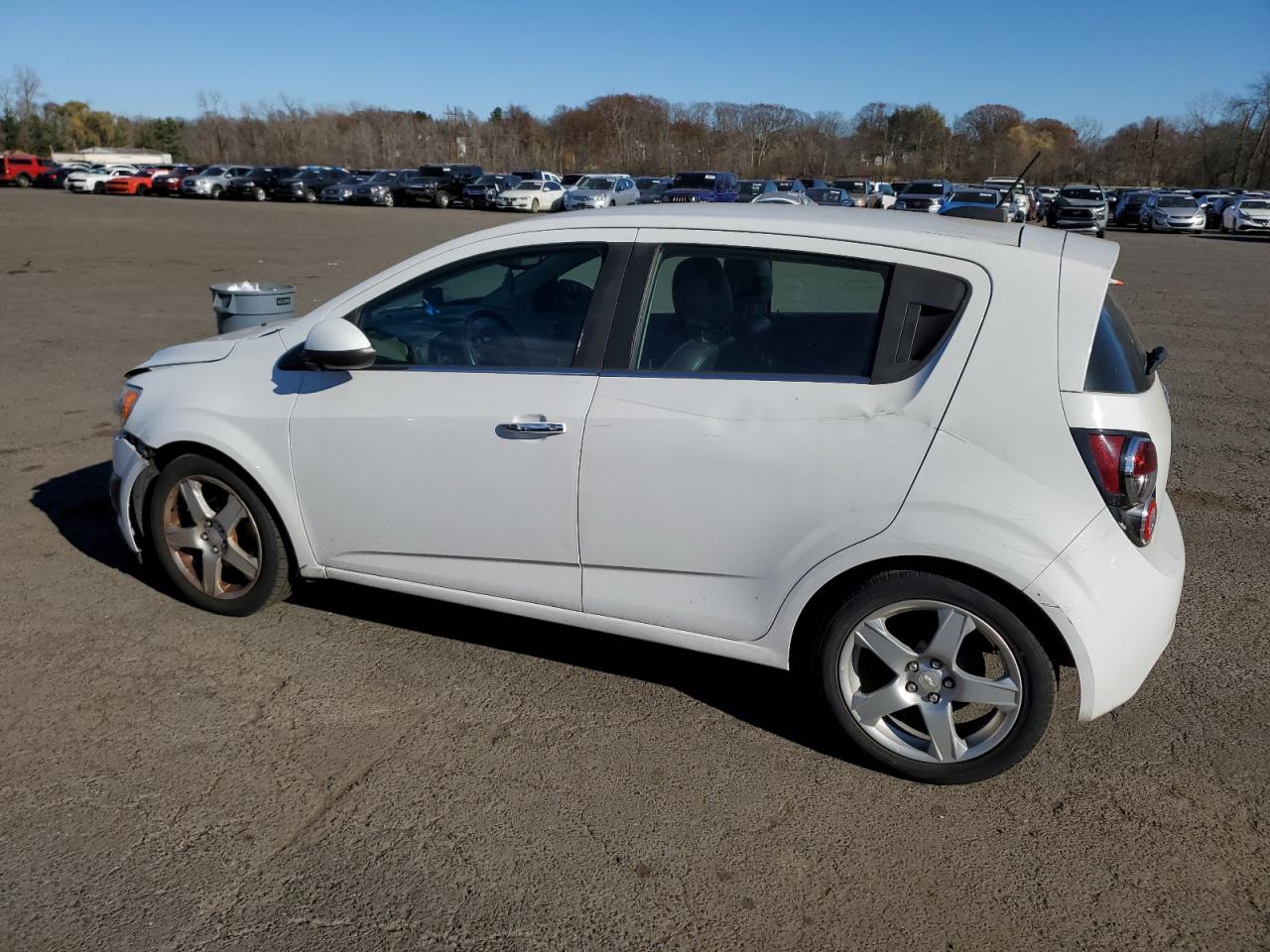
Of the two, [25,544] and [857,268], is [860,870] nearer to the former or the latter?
[857,268]

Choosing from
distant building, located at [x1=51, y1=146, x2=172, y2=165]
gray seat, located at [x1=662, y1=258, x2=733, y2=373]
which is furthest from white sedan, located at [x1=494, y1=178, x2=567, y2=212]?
distant building, located at [x1=51, y1=146, x2=172, y2=165]

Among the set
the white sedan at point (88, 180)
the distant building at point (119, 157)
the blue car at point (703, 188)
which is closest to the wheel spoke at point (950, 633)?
the blue car at point (703, 188)

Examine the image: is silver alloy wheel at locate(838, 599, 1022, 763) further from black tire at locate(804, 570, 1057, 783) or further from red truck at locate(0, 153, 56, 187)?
red truck at locate(0, 153, 56, 187)

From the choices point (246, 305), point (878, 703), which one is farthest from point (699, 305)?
point (246, 305)

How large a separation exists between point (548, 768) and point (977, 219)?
2.73m

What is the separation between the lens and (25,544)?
204 inches

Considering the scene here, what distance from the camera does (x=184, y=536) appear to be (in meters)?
4.30

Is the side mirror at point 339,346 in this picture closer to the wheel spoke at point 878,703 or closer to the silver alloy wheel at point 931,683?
the silver alloy wheel at point 931,683

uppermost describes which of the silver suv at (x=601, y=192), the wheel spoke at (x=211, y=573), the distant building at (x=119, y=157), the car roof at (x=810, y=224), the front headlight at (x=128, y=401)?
the car roof at (x=810, y=224)

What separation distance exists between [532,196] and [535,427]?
134 feet

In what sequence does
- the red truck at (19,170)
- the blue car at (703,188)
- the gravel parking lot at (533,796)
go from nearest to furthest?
the gravel parking lot at (533,796)
the blue car at (703,188)
the red truck at (19,170)

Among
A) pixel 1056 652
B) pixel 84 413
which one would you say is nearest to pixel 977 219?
pixel 1056 652

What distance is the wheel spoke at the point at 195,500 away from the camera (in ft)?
13.9

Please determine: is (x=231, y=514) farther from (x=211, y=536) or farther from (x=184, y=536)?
(x=184, y=536)
